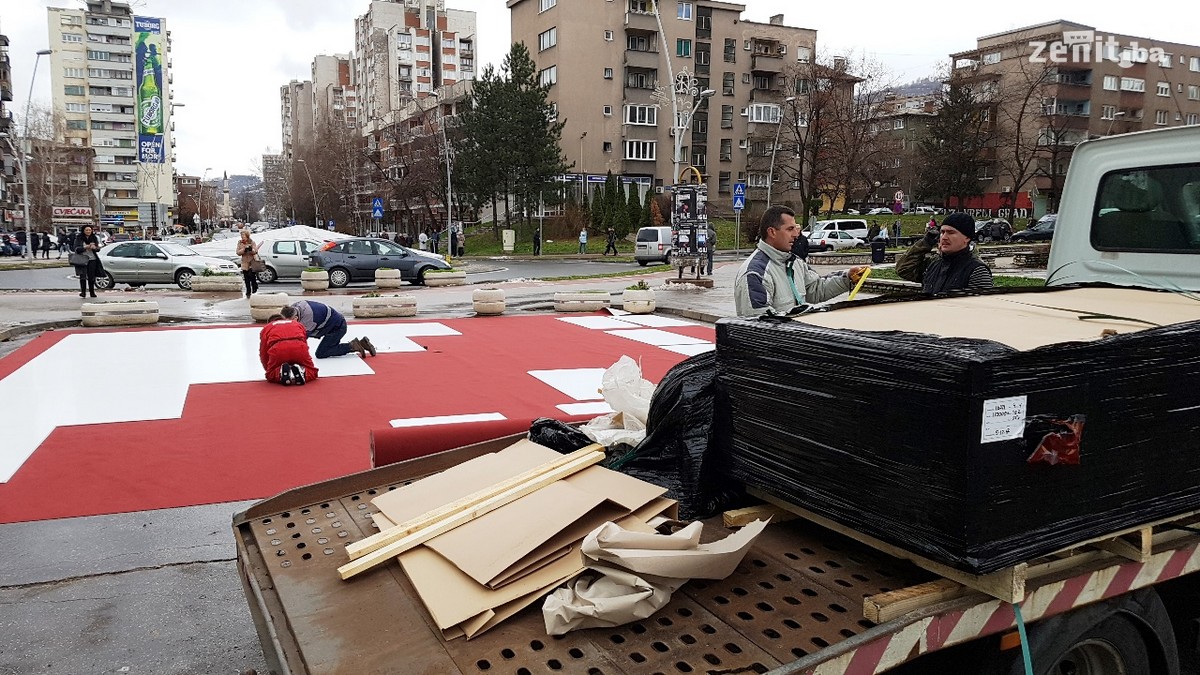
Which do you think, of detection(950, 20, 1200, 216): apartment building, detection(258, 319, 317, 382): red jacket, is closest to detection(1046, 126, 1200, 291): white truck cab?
detection(258, 319, 317, 382): red jacket

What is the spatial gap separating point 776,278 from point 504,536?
3242mm

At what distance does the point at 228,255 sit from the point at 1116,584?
33257mm

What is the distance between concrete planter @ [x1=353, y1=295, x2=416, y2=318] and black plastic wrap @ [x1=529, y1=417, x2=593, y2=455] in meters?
13.6

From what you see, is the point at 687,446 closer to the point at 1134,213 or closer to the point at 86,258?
the point at 1134,213

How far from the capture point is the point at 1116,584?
257 cm

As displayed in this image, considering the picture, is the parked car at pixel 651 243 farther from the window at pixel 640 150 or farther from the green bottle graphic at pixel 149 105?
the green bottle graphic at pixel 149 105

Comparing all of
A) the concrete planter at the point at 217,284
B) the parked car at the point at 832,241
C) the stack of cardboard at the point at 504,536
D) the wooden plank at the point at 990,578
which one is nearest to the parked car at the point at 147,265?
the concrete planter at the point at 217,284

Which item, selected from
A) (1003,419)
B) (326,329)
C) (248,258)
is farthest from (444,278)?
(1003,419)

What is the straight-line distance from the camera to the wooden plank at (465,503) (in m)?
2.78

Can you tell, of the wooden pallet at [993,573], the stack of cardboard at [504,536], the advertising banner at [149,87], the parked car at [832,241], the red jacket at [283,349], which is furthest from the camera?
the advertising banner at [149,87]

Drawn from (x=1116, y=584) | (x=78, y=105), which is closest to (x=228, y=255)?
(x=1116, y=584)

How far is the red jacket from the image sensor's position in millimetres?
9672

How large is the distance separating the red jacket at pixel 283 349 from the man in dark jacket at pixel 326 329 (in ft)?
3.96

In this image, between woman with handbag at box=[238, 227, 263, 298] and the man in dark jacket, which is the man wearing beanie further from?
woman with handbag at box=[238, 227, 263, 298]
